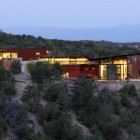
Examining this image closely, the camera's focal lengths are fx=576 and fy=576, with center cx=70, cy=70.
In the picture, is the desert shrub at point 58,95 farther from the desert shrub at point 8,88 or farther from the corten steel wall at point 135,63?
the corten steel wall at point 135,63

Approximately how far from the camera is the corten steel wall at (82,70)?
6118 centimetres

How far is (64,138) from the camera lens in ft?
95.2

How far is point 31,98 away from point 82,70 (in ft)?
89.9

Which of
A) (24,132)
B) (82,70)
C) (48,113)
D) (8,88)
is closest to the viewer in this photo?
(24,132)

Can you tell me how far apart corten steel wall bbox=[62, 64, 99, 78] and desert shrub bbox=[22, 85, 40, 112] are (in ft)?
77.8

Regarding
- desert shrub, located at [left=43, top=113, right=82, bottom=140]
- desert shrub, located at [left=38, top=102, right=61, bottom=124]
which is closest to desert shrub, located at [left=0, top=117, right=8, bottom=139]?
desert shrub, located at [left=43, top=113, right=82, bottom=140]

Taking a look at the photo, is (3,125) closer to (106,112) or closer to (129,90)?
(106,112)

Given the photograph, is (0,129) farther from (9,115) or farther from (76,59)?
(76,59)

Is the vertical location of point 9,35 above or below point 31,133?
above

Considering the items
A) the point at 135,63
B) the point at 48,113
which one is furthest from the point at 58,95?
the point at 135,63

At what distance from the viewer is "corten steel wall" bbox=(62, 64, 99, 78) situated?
6118 centimetres

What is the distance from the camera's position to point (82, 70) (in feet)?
204

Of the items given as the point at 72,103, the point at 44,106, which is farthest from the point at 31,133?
the point at 72,103

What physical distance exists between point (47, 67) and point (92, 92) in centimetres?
684
